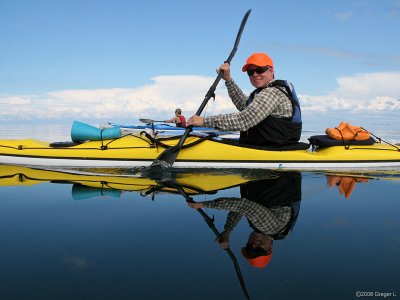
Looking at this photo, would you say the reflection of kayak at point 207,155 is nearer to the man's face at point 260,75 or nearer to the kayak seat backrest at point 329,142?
the kayak seat backrest at point 329,142

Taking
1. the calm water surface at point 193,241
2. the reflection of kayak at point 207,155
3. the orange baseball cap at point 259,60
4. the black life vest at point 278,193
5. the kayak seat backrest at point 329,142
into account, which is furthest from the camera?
the kayak seat backrest at point 329,142

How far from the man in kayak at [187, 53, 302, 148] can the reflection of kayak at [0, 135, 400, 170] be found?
0.27 meters

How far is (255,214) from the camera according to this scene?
3.31 meters

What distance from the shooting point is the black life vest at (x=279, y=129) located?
6066 mm

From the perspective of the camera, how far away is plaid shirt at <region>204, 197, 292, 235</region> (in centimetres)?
298

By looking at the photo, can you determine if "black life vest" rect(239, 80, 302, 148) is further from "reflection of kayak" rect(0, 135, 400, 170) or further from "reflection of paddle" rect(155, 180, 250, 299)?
"reflection of paddle" rect(155, 180, 250, 299)

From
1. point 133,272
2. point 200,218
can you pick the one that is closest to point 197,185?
point 200,218

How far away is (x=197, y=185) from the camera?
15.9ft

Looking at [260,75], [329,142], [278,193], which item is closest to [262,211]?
[278,193]

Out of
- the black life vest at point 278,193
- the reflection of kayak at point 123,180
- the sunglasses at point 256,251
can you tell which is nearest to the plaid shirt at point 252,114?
the reflection of kayak at point 123,180

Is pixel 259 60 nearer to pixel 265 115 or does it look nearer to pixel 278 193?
pixel 265 115

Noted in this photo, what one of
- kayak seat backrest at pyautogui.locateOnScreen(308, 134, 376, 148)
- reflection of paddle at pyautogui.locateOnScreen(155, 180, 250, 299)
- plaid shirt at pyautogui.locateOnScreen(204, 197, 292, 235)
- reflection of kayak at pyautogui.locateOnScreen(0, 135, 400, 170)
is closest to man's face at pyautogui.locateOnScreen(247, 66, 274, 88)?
reflection of kayak at pyautogui.locateOnScreen(0, 135, 400, 170)

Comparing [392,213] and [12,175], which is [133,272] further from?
[12,175]

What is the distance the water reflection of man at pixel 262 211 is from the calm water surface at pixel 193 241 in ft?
0.05
